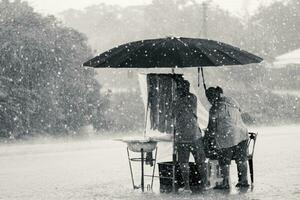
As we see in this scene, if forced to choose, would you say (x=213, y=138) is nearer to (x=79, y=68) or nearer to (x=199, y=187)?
(x=199, y=187)

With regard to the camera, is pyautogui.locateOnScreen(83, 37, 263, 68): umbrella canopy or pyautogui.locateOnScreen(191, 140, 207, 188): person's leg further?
pyautogui.locateOnScreen(191, 140, 207, 188): person's leg

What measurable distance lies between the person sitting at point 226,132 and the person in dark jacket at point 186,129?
0.42m

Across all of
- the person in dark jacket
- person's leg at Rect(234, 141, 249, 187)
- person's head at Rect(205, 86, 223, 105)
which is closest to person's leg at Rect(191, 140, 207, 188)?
the person in dark jacket

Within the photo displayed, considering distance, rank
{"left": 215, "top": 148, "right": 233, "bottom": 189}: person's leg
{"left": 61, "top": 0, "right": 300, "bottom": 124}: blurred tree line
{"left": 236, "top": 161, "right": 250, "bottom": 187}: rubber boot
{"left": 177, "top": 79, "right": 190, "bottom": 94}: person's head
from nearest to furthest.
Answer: {"left": 177, "top": 79, "right": 190, "bottom": 94}: person's head < {"left": 215, "top": 148, "right": 233, "bottom": 189}: person's leg < {"left": 236, "top": 161, "right": 250, "bottom": 187}: rubber boot < {"left": 61, "top": 0, "right": 300, "bottom": 124}: blurred tree line

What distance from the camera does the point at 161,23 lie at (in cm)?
7506

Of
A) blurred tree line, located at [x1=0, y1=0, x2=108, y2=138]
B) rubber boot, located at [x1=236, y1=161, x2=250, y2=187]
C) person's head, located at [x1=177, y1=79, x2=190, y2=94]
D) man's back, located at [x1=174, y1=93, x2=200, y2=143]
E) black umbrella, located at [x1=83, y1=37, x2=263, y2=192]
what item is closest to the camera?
black umbrella, located at [x1=83, y1=37, x2=263, y2=192]

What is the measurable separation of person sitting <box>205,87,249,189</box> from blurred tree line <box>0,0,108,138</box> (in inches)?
484

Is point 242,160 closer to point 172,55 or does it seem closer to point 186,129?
point 186,129

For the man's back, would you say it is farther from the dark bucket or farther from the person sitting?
the dark bucket

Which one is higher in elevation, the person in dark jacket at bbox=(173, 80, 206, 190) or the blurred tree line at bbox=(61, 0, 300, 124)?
the blurred tree line at bbox=(61, 0, 300, 124)

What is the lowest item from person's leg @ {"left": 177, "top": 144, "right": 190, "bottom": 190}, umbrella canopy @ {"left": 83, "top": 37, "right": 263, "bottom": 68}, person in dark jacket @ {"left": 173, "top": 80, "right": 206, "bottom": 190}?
person's leg @ {"left": 177, "top": 144, "right": 190, "bottom": 190}

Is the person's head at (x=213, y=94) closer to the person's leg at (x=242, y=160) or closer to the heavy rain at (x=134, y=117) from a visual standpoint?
the heavy rain at (x=134, y=117)

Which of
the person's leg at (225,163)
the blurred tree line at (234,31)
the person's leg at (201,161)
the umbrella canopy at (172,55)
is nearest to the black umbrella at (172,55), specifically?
the umbrella canopy at (172,55)

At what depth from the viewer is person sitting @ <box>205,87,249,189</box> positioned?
12.2 metres
